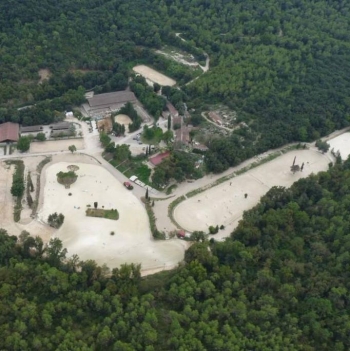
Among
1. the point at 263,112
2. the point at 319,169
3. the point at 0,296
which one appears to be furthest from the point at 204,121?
the point at 0,296

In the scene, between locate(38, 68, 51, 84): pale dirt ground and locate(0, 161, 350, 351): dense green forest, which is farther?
locate(38, 68, 51, 84): pale dirt ground

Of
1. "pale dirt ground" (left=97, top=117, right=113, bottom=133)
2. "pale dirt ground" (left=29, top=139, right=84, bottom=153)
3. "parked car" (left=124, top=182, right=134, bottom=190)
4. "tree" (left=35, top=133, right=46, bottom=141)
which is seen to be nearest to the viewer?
"parked car" (left=124, top=182, right=134, bottom=190)

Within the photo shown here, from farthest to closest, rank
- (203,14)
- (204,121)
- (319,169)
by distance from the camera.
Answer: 1. (203,14)
2. (204,121)
3. (319,169)

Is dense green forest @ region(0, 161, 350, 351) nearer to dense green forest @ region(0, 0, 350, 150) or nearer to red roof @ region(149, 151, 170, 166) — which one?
red roof @ region(149, 151, 170, 166)

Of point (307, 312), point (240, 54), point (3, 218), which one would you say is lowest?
point (3, 218)

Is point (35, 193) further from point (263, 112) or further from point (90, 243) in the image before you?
point (263, 112)

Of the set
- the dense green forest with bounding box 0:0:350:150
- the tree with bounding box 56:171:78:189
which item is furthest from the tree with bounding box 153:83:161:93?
the tree with bounding box 56:171:78:189

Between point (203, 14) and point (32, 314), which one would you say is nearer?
point (32, 314)

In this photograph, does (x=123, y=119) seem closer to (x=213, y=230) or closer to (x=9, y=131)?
(x=9, y=131)
